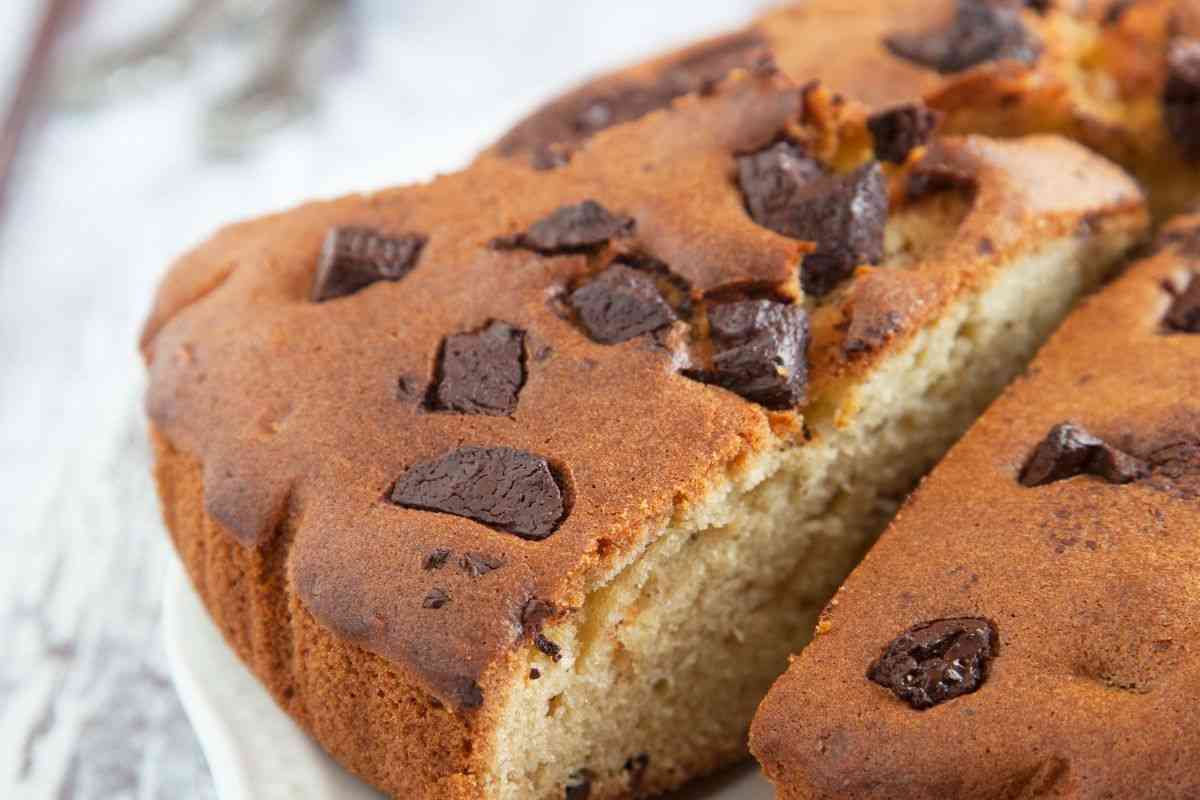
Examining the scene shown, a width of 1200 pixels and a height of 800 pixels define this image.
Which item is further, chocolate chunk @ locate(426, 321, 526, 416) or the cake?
the cake

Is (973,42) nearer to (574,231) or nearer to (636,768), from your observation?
(574,231)

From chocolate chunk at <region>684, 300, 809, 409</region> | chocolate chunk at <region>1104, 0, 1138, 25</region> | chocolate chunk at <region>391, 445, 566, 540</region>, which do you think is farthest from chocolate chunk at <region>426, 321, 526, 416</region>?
chocolate chunk at <region>1104, 0, 1138, 25</region>

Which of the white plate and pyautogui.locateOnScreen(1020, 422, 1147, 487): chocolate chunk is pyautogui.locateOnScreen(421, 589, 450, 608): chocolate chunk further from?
pyautogui.locateOnScreen(1020, 422, 1147, 487): chocolate chunk

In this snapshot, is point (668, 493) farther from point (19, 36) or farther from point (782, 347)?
point (19, 36)

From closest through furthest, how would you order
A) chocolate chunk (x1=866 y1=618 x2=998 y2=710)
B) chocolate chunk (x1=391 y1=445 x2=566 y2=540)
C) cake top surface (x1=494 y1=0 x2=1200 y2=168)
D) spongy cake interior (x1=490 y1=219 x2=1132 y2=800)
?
chocolate chunk (x1=866 y1=618 x2=998 y2=710)
chocolate chunk (x1=391 y1=445 x2=566 y2=540)
spongy cake interior (x1=490 y1=219 x2=1132 y2=800)
cake top surface (x1=494 y1=0 x2=1200 y2=168)

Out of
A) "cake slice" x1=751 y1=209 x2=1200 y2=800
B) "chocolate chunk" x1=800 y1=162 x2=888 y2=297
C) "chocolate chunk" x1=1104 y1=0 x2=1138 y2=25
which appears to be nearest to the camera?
"cake slice" x1=751 y1=209 x2=1200 y2=800

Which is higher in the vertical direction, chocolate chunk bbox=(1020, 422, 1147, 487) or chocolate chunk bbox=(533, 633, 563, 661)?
chocolate chunk bbox=(1020, 422, 1147, 487)
